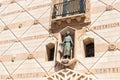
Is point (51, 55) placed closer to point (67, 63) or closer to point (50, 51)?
point (50, 51)

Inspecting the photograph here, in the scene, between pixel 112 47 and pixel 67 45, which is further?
pixel 67 45

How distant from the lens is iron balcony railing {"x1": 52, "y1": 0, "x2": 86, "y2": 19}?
1089 centimetres

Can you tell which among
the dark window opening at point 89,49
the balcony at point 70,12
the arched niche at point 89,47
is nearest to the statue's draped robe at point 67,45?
the arched niche at point 89,47

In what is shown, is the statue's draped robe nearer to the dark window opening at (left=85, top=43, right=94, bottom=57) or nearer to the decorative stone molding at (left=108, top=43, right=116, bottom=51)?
the dark window opening at (left=85, top=43, right=94, bottom=57)

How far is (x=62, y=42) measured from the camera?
34.4 feet

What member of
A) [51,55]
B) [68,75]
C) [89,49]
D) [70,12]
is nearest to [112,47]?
[89,49]

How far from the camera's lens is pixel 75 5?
11141 millimetres

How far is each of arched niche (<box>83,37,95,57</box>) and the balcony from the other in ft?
2.68

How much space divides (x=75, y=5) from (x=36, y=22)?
196cm

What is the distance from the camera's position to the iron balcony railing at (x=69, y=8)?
35.7 feet

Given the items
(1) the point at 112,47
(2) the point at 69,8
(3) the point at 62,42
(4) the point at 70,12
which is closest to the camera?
(1) the point at 112,47

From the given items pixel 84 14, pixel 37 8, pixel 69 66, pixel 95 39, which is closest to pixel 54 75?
pixel 69 66

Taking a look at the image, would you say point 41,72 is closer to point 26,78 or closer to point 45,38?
point 26,78

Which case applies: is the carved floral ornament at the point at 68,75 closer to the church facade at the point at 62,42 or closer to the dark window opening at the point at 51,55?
the church facade at the point at 62,42
